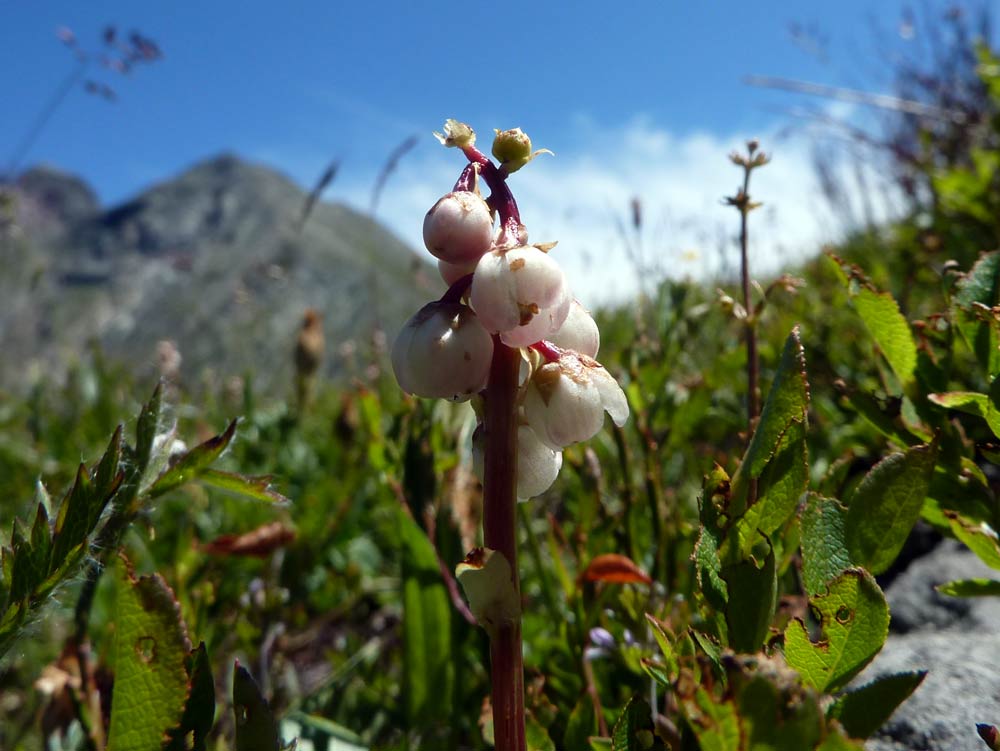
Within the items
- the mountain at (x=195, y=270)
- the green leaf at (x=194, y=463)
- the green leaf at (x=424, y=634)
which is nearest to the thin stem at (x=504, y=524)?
the green leaf at (x=194, y=463)

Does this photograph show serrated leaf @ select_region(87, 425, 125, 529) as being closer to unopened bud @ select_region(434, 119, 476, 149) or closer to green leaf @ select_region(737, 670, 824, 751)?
unopened bud @ select_region(434, 119, 476, 149)

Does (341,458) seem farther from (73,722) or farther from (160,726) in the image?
(160,726)

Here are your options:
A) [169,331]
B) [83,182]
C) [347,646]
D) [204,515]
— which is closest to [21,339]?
[169,331]

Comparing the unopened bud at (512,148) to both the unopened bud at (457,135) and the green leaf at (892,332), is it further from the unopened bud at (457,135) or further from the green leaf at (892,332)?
the green leaf at (892,332)

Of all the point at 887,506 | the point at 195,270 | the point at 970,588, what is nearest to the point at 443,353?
the point at 887,506

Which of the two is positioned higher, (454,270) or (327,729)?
(454,270)

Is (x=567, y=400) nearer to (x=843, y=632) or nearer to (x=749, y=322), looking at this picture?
(x=843, y=632)

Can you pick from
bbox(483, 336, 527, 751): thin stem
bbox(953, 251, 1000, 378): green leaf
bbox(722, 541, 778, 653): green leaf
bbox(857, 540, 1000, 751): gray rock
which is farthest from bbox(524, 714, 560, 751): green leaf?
bbox(953, 251, 1000, 378): green leaf
